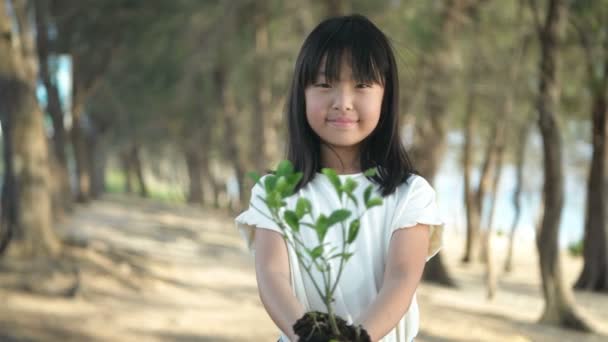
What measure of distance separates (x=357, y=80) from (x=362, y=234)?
0.38 metres

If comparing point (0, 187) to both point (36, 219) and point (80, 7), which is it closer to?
point (36, 219)

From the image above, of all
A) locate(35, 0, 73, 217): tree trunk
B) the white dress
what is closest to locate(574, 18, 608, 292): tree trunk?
locate(35, 0, 73, 217): tree trunk

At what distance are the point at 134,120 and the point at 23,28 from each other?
47.9 feet

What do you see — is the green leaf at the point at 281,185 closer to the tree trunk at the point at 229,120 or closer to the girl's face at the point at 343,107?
the girl's face at the point at 343,107

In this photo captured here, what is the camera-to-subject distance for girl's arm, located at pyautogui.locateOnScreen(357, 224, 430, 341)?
1.53 m

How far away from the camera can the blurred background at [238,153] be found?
7.12 metres

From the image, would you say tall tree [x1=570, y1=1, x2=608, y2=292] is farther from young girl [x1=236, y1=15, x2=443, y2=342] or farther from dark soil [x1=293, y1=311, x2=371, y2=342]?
dark soil [x1=293, y1=311, x2=371, y2=342]

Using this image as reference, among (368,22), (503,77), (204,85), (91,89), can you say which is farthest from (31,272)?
(204,85)

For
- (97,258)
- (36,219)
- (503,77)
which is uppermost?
(503,77)

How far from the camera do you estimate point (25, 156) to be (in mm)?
7488

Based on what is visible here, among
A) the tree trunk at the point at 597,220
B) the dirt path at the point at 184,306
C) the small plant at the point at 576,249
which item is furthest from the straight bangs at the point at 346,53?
the small plant at the point at 576,249

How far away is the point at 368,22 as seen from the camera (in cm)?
175

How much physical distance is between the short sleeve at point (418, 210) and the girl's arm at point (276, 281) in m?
0.28

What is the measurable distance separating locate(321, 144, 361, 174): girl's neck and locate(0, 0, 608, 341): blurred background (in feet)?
0.94
